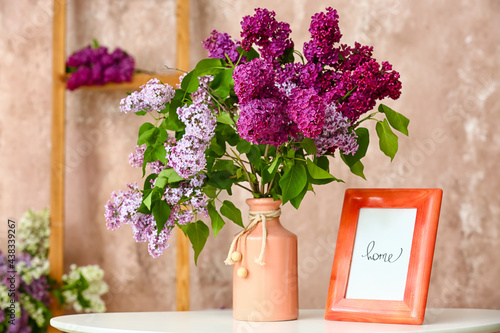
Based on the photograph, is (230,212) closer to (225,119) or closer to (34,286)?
(225,119)

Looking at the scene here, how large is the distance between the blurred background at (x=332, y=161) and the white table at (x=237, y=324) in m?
0.96

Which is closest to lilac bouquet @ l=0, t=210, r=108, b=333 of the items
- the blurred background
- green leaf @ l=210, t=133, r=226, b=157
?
the blurred background

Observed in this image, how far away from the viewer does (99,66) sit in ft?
8.20

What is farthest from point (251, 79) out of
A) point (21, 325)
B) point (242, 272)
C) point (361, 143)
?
point (21, 325)

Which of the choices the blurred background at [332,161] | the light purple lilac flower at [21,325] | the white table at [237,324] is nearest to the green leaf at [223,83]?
the white table at [237,324]

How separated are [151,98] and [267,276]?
42 cm

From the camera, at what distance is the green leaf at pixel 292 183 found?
117 cm

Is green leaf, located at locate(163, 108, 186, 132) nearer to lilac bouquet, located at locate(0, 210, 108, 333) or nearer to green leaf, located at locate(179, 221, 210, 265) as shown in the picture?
green leaf, located at locate(179, 221, 210, 265)

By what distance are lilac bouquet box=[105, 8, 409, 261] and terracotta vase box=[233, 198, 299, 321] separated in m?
0.09

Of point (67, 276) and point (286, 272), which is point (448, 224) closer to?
point (286, 272)

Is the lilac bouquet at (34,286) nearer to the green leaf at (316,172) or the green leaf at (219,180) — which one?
the green leaf at (219,180)

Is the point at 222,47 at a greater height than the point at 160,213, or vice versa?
the point at 222,47

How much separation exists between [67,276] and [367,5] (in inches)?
64.6

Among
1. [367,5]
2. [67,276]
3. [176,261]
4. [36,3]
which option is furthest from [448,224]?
[36,3]
